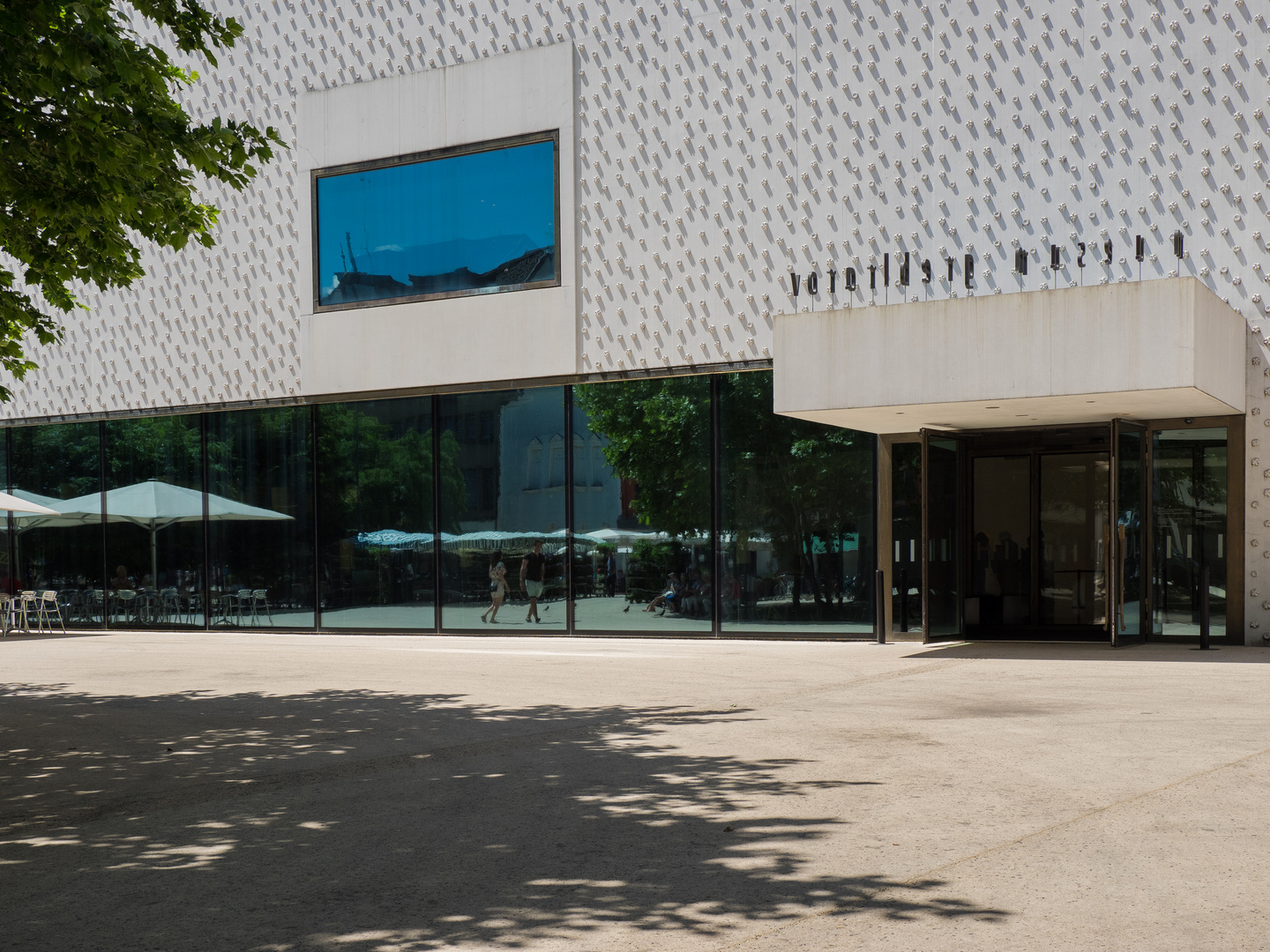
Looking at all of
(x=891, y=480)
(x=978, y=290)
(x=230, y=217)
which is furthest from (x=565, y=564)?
(x=230, y=217)

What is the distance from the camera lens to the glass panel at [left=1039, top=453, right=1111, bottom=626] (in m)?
20.8

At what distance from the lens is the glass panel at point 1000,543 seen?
19.4 meters

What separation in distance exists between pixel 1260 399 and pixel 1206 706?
25.1ft

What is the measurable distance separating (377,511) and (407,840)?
54.9 feet

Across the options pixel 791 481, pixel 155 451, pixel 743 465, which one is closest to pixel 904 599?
pixel 791 481

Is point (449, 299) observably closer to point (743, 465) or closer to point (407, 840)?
point (743, 465)

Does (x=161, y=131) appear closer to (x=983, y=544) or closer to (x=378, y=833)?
(x=378, y=833)

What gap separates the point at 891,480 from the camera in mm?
18656

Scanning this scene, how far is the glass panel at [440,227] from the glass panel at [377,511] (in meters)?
2.21

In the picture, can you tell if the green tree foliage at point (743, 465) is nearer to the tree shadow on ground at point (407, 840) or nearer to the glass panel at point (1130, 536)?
the glass panel at point (1130, 536)

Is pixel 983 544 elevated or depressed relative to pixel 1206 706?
elevated

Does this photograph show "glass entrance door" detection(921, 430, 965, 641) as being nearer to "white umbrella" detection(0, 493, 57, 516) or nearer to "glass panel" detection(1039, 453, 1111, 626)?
"glass panel" detection(1039, 453, 1111, 626)

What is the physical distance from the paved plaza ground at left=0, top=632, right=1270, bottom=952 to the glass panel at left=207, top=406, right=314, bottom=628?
405 inches

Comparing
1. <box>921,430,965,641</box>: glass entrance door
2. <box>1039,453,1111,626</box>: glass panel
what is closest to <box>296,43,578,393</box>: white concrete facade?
<box>921,430,965,641</box>: glass entrance door
